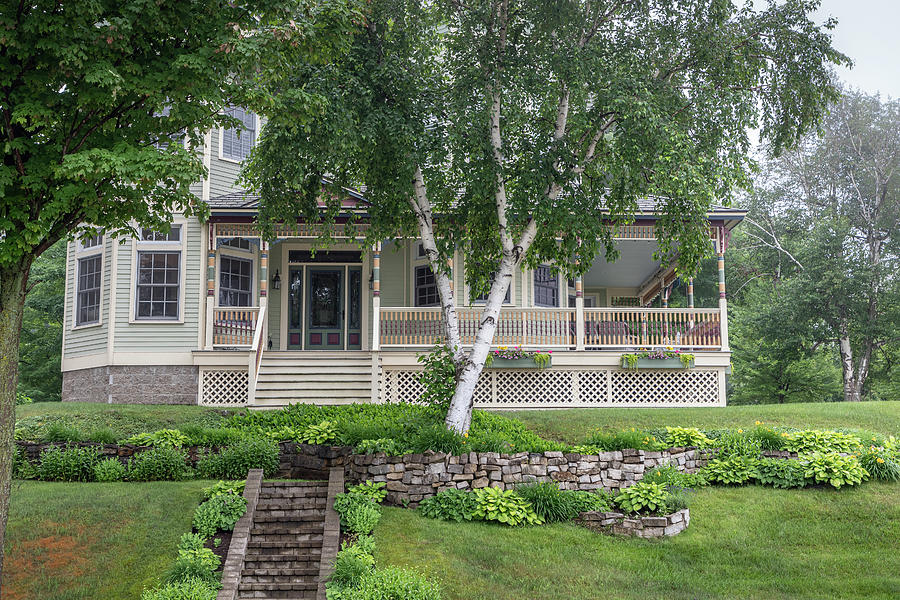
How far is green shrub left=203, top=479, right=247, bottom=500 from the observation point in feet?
32.1

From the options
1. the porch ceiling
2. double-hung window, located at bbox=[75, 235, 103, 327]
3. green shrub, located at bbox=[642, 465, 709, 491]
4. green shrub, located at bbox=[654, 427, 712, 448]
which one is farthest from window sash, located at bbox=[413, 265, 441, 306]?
green shrub, located at bbox=[642, 465, 709, 491]

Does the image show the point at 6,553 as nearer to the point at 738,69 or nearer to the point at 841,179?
the point at 738,69

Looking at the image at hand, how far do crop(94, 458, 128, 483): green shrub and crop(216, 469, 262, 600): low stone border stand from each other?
6.57 feet

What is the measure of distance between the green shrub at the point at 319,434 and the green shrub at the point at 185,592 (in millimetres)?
3924

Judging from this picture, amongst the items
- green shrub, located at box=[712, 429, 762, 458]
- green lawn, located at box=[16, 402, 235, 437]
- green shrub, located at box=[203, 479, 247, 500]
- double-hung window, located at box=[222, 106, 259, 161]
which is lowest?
green shrub, located at box=[203, 479, 247, 500]

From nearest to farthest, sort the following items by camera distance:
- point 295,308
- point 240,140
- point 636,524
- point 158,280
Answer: point 636,524 < point 158,280 < point 240,140 < point 295,308

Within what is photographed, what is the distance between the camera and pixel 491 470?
10.7m

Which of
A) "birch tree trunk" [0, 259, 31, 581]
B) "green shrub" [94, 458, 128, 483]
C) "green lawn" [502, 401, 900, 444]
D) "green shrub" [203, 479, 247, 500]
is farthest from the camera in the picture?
"green lawn" [502, 401, 900, 444]

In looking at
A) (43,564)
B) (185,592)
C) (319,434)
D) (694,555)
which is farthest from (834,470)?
(43,564)

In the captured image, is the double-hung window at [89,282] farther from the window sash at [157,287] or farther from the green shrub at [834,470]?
the green shrub at [834,470]

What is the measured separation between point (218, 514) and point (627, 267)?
47.1 feet

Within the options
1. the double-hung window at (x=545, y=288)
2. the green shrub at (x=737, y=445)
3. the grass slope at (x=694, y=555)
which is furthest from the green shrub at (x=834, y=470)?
the double-hung window at (x=545, y=288)

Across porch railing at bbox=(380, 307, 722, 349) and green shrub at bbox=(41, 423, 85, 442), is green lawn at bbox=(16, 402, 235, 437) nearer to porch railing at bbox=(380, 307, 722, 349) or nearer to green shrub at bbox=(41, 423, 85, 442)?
green shrub at bbox=(41, 423, 85, 442)

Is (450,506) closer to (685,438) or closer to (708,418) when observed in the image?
(685,438)
